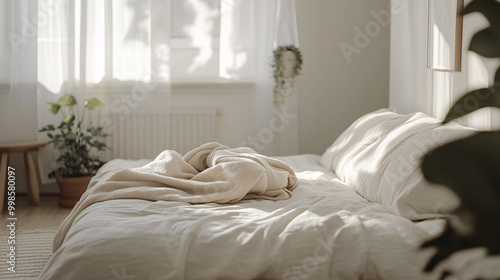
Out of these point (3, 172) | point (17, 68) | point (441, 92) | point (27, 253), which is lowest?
point (27, 253)

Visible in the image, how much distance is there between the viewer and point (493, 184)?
504 millimetres

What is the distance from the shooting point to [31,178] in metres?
4.53

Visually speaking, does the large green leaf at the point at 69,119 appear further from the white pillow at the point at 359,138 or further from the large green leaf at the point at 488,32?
the large green leaf at the point at 488,32

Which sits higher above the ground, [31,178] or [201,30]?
[201,30]

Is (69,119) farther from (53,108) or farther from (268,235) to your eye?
(268,235)

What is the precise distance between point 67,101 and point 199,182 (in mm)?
2211

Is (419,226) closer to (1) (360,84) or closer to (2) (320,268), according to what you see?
(2) (320,268)

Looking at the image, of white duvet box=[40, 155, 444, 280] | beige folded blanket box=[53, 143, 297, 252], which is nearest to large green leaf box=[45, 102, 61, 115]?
beige folded blanket box=[53, 143, 297, 252]

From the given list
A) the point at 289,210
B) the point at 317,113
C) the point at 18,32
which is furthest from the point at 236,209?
the point at 18,32

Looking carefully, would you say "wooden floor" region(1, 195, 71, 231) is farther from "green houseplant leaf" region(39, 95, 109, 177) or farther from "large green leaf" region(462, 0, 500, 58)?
"large green leaf" region(462, 0, 500, 58)

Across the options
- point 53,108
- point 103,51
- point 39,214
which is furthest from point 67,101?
point 39,214

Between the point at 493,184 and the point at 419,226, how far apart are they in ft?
5.16

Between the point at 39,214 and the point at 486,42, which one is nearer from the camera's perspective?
the point at 486,42

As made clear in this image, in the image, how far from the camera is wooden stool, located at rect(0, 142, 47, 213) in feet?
14.2
